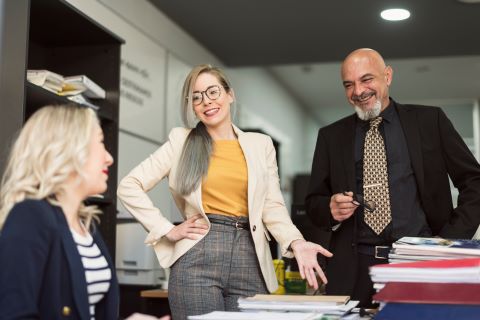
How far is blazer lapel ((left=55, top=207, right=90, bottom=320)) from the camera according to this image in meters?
1.31

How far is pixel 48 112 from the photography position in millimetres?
1393

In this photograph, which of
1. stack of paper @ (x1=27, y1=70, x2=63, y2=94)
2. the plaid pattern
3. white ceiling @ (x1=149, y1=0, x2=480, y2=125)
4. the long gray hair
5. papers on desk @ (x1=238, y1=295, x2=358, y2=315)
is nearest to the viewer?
papers on desk @ (x1=238, y1=295, x2=358, y2=315)

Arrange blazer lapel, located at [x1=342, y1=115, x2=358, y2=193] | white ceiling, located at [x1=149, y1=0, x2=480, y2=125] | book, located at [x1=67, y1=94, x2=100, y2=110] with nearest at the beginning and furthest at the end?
blazer lapel, located at [x1=342, y1=115, x2=358, y2=193] < book, located at [x1=67, y1=94, x2=100, y2=110] < white ceiling, located at [x1=149, y1=0, x2=480, y2=125]

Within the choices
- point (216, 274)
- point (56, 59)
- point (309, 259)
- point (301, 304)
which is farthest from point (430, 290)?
point (56, 59)

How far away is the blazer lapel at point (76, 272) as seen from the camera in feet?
4.30

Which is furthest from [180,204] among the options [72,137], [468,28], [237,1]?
[468,28]

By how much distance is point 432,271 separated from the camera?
1.38 m

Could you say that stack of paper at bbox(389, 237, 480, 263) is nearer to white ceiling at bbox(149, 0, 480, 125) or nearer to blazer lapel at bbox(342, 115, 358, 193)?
blazer lapel at bbox(342, 115, 358, 193)

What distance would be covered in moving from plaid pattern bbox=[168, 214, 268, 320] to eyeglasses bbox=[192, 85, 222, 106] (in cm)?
44

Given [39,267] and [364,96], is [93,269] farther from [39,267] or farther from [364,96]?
[364,96]

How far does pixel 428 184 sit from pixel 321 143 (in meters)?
0.48

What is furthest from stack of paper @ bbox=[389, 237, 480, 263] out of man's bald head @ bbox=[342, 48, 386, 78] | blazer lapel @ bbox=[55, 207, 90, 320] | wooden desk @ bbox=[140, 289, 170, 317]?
wooden desk @ bbox=[140, 289, 170, 317]

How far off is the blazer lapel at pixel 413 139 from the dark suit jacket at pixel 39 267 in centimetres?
141

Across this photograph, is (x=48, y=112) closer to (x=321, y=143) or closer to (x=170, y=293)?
(x=170, y=293)
